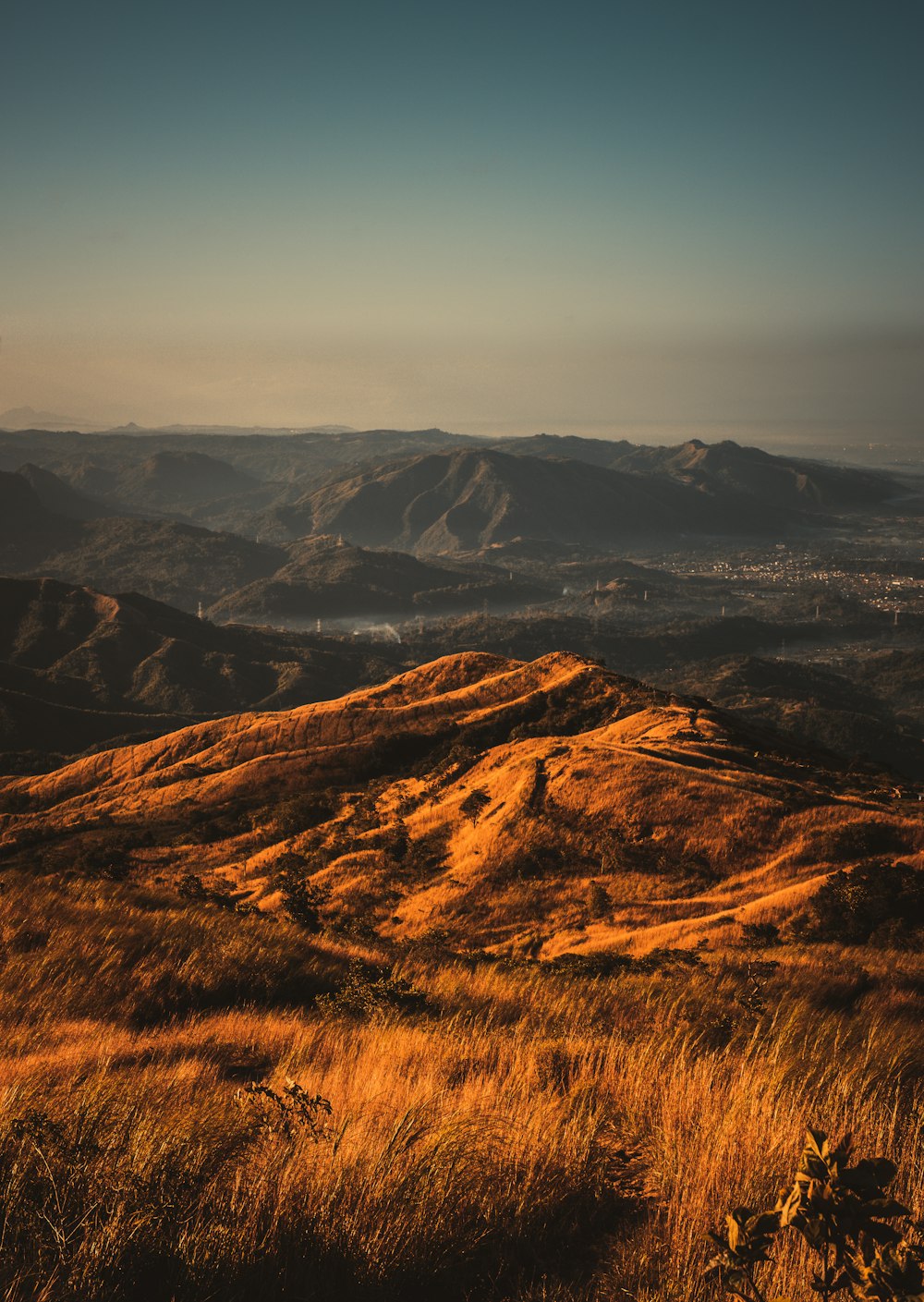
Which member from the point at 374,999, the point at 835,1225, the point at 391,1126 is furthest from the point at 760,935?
the point at 835,1225

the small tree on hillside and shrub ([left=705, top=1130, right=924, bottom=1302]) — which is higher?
shrub ([left=705, top=1130, right=924, bottom=1302])

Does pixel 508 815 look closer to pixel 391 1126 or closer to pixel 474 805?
pixel 474 805

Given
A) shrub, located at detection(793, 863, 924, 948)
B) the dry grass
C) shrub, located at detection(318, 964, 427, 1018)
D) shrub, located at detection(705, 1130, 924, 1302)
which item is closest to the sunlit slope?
shrub, located at detection(793, 863, 924, 948)

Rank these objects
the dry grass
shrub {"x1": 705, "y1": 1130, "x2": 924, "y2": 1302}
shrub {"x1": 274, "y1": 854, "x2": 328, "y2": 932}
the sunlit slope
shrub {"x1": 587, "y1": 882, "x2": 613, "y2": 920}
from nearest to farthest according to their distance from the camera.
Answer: shrub {"x1": 705, "y1": 1130, "x2": 924, "y2": 1302}
the dry grass
shrub {"x1": 274, "y1": 854, "x2": 328, "y2": 932}
shrub {"x1": 587, "y1": 882, "x2": 613, "y2": 920}
the sunlit slope

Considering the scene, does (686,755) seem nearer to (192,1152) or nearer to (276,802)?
(276,802)

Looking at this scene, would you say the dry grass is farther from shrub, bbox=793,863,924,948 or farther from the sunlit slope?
the sunlit slope

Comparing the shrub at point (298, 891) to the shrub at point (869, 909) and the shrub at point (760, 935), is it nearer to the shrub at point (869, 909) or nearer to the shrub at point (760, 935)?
the shrub at point (760, 935)

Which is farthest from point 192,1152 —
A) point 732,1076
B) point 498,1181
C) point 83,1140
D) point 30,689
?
point 30,689
